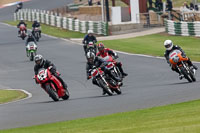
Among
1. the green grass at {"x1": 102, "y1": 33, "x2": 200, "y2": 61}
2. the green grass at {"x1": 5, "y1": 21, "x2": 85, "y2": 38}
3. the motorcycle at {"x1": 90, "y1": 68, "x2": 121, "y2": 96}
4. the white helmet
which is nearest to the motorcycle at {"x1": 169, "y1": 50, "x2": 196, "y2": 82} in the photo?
the white helmet

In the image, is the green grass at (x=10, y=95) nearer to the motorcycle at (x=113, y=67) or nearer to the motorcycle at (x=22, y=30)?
the motorcycle at (x=113, y=67)

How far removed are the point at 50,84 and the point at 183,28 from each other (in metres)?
26.0

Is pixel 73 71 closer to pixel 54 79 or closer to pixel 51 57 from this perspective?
pixel 51 57

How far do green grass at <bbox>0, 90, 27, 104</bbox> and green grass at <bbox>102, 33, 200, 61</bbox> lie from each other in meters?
11.2

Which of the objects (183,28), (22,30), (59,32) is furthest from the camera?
(59,32)

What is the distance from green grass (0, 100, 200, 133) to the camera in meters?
11.0

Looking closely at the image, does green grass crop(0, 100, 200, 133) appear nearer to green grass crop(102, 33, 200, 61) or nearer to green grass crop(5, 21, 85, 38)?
green grass crop(102, 33, 200, 61)

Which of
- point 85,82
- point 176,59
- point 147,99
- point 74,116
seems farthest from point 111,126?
point 85,82

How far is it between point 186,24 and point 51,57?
1004 centimetres

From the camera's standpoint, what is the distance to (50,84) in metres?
18.5

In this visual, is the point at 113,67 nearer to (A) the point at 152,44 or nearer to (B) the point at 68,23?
(A) the point at 152,44

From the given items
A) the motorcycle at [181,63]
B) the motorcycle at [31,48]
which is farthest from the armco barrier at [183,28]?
the motorcycle at [181,63]

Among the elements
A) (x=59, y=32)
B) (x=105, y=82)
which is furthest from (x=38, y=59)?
(x=59, y=32)

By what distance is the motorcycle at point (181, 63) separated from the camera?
20.1 metres
